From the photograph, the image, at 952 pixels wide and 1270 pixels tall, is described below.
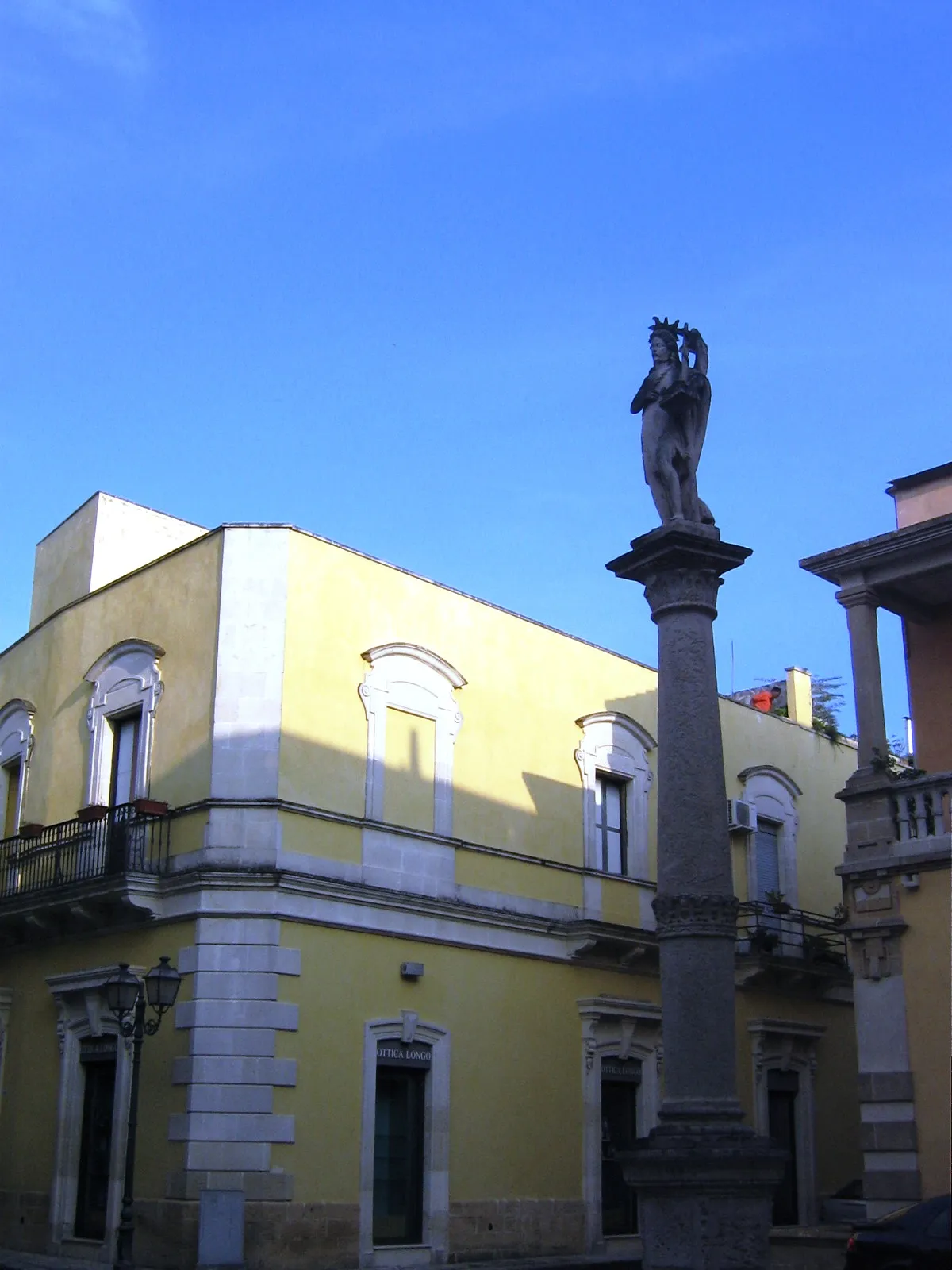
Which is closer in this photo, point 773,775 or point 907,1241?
point 907,1241

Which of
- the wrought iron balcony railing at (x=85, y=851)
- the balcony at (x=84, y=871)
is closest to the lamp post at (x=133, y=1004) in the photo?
the balcony at (x=84, y=871)

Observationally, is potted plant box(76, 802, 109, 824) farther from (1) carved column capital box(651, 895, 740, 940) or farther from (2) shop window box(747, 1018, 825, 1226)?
(2) shop window box(747, 1018, 825, 1226)

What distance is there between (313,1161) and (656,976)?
7.02 meters

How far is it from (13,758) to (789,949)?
12698 millimetres

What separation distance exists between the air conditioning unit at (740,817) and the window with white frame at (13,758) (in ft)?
35.5

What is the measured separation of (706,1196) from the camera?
1094 centimetres

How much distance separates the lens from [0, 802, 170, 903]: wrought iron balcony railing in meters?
18.1

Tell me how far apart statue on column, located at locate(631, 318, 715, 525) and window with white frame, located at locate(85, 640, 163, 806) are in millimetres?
8371

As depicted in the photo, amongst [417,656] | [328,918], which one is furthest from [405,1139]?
[417,656]

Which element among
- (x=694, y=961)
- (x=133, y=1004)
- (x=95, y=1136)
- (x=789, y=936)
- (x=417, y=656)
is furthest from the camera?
(x=789, y=936)

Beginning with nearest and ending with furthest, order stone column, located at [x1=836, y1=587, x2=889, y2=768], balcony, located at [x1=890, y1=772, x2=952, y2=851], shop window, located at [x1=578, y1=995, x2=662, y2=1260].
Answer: balcony, located at [x1=890, y1=772, x2=952, y2=851], stone column, located at [x1=836, y1=587, x2=889, y2=768], shop window, located at [x1=578, y1=995, x2=662, y2=1260]

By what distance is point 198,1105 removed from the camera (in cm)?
1638

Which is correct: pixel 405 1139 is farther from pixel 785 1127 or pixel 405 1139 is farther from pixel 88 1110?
pixel 785 1127

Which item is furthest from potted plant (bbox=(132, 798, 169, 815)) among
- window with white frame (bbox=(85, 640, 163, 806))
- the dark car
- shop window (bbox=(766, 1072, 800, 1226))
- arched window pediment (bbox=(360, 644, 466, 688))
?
shop window (bbox=(766, 1072, 800, 1226))
